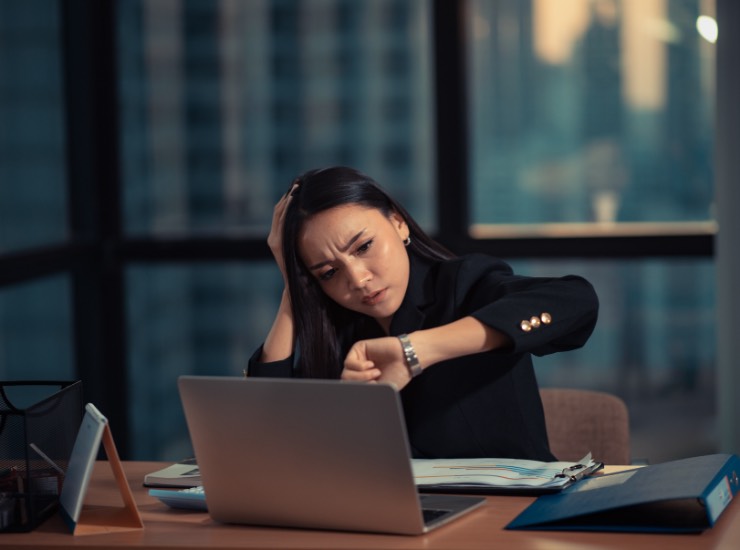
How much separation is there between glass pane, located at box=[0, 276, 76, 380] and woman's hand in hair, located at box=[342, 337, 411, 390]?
2177mm

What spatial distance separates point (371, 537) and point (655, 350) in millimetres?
2594

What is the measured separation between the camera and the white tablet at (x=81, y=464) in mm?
1453

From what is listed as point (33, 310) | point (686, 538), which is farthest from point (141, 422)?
point (686, 538)

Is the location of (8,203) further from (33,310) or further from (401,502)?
(401,502)

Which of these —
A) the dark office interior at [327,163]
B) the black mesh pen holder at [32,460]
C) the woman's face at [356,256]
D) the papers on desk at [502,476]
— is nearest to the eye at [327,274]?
the woman's face at [356,256]

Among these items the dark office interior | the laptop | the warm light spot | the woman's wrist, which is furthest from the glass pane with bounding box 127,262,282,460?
the laptop

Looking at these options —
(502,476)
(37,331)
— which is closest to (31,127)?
(37,331)

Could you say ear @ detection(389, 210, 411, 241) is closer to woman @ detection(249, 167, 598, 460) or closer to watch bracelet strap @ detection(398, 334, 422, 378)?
woman @ detection(249, 167, 598, 460)

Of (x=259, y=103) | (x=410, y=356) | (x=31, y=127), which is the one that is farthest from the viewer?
(x=259, y=103)

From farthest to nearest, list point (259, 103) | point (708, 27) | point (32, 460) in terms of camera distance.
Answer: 1. point (259, 103)
2. point (708, 27)
3. point (32, 460)

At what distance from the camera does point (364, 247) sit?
191 cm

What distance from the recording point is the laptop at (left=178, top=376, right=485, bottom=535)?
1.34 metres

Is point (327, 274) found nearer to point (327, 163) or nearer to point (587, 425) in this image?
point (587, 425)

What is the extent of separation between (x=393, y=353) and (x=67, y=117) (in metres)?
2.61
